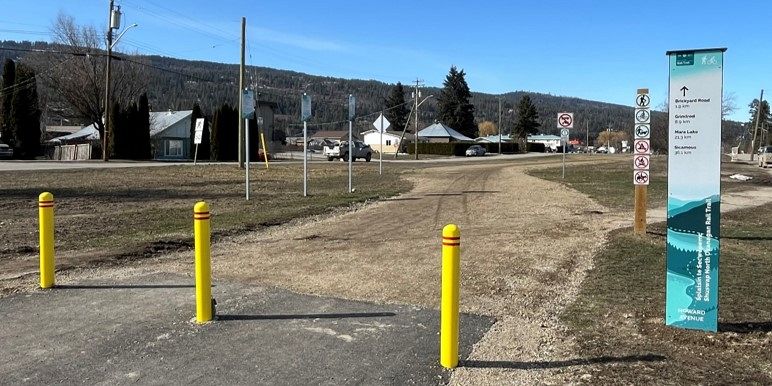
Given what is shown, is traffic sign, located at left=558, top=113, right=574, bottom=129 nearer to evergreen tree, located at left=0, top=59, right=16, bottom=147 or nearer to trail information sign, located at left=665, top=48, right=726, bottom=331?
trail information sign, located at left=665, top=48, right=726, bottom=331

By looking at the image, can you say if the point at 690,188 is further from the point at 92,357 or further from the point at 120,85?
the point at 120,85

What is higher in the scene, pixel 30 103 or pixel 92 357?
pixel 30 103

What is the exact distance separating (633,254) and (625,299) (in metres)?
2.78

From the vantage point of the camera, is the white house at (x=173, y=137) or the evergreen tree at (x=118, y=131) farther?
the white house at (x=173, y=137)

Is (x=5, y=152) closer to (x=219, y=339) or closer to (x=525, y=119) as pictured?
(x=219, y=339)

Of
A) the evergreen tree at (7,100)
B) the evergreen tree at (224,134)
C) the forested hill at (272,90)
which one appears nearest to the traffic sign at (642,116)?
the forested hill at (272,90)

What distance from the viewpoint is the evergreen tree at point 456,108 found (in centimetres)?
11056

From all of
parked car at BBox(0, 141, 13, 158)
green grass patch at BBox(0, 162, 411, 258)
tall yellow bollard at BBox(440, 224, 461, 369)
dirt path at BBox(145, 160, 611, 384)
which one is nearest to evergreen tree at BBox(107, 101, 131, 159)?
parked car at BBox(0, 141, 13, 158)

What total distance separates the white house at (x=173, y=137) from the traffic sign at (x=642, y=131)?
5837cm

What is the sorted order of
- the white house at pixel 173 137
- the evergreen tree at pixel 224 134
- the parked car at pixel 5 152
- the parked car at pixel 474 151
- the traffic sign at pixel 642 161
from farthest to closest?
the parked car at pixel 474 151 < the white house at pixel 173 137 < the evergreen tree at pixel 224 134 < the parked car at pixel 5 152 < the traffic sign at pixel 642 161

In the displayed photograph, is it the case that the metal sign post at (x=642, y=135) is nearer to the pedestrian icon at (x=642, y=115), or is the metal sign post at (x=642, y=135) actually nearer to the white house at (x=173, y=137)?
the pedestrian icon at (x=642, y=115)

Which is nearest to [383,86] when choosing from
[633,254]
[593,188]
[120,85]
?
[120,85]

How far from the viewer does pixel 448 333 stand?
4.32 m

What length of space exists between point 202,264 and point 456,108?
108 m
